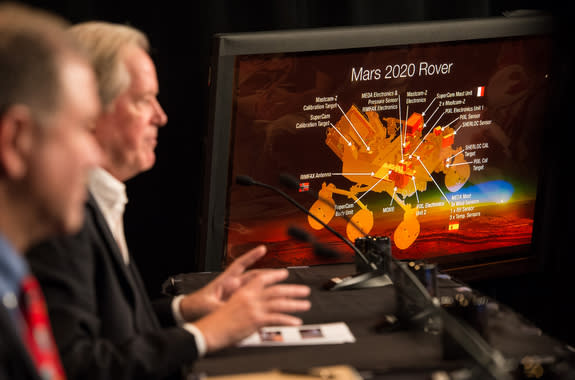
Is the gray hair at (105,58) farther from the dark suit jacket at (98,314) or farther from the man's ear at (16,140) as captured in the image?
the man's ear at (16,140)

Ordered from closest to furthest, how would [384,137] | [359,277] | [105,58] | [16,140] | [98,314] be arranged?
1. [16,140]
2. [98,314]
3. [105,58]
4. [359,277]
5. [384,137]

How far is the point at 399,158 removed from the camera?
2469 millimetres

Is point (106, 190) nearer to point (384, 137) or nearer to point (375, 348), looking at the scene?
point (375, 348)

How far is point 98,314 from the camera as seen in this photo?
5.10 ft

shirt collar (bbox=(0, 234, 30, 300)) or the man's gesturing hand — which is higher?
shirt collar (bbox=(0, 234, 30, 300))

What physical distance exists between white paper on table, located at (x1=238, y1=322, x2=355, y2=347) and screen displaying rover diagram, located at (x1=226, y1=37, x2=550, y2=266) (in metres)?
0.46

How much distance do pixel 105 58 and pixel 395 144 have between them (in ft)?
3.64

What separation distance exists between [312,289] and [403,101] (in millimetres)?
745

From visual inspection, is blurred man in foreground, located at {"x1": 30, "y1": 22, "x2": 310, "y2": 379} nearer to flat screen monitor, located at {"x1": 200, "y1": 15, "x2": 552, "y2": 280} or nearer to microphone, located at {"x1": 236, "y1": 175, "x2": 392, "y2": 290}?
microphone, located at {"x1": 236, "y1": 175, "x2": 392, "y2": 290}

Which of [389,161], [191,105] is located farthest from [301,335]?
[191,105]

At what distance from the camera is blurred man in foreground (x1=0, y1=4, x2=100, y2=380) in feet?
3.32

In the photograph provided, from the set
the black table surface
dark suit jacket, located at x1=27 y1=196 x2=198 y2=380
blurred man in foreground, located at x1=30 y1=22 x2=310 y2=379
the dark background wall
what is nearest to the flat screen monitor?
the dark background wall

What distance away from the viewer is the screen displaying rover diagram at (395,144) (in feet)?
7.50

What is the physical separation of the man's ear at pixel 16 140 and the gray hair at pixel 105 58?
2.27 feet
